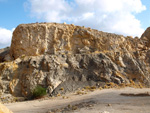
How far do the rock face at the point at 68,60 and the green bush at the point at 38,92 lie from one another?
2.28 feet

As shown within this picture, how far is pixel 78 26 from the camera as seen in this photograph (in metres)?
20.7

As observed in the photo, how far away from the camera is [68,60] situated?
17.2 metres

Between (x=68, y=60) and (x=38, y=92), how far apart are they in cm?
488

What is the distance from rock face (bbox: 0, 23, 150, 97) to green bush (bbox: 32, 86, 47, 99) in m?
0.69

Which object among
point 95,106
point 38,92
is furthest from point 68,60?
→ point 95,106

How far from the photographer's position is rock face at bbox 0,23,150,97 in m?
Answer: 15.5

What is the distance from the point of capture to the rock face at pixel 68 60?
50.8 feet

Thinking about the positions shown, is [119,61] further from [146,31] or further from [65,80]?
[146,31]

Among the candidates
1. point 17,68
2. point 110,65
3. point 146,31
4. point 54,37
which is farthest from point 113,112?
point 146,31

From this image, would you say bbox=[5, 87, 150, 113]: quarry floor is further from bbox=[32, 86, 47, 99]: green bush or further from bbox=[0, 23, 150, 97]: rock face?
bbox=[0, 23, 150, 97]: rock face

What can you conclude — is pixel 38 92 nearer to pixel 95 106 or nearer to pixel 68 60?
pixel 68 60

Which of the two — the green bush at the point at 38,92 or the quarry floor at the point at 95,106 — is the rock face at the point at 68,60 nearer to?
the green bush at the point at 38,92

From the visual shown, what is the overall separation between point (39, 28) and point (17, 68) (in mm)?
5540

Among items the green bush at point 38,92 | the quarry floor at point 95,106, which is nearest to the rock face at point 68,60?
the green bush at point 38,92
